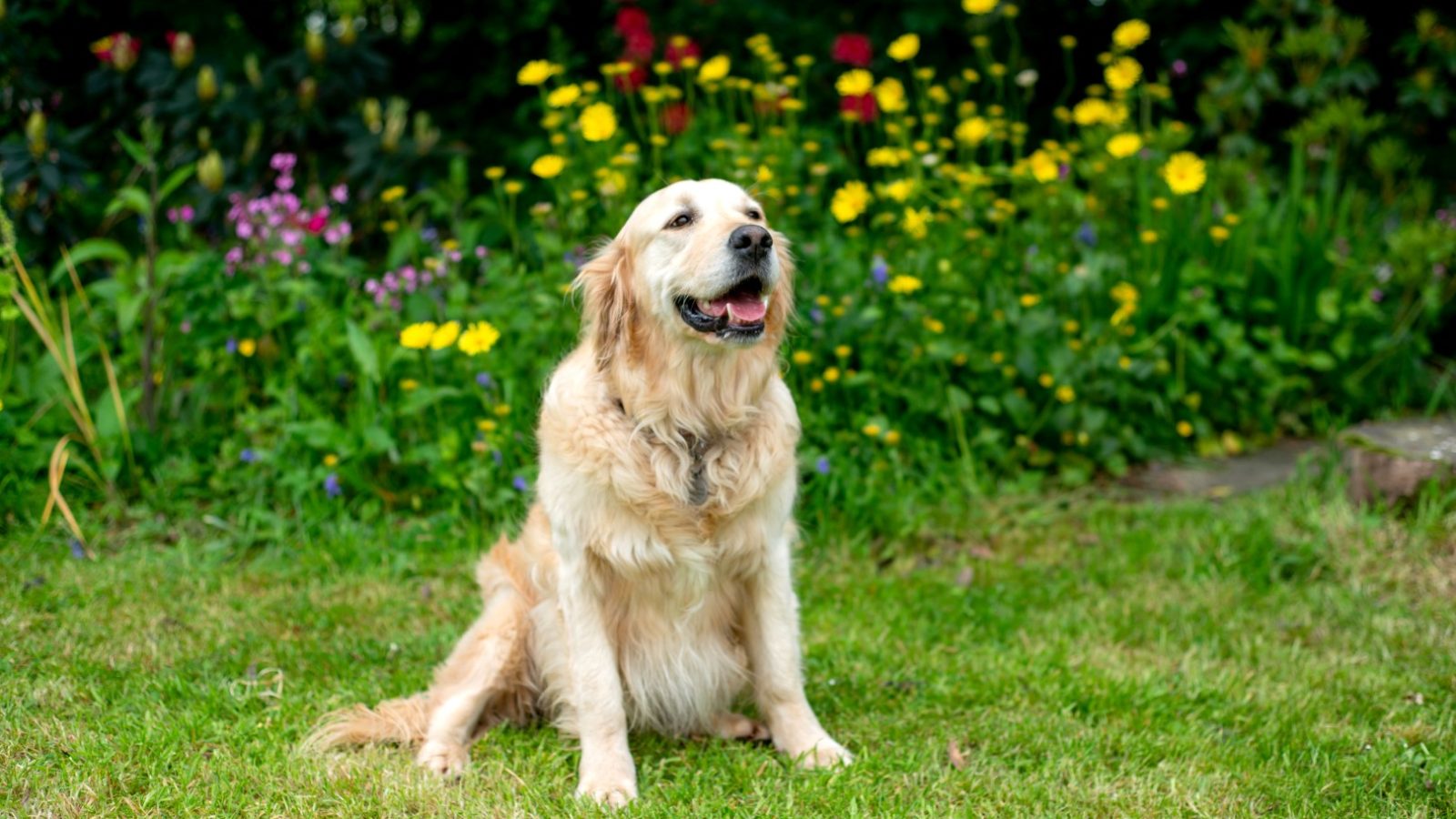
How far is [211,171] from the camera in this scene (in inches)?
199

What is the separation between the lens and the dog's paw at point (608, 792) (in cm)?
283

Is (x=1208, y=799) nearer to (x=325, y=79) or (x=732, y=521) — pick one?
(x=732, y=521)

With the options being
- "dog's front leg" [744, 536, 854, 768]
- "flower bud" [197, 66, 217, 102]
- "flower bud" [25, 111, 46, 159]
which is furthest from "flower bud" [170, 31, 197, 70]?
"dog's front leg" [744, 536, 854, 768]

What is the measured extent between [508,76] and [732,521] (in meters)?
4.61

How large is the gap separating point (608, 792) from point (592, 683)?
10.0 inches

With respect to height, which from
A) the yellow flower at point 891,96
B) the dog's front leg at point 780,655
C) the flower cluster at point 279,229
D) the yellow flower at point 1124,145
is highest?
the yellow flower at point 891,96

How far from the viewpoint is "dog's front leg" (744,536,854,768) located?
309cm

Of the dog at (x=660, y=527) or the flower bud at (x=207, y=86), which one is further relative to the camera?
the flower bud at (x=207, y=86)

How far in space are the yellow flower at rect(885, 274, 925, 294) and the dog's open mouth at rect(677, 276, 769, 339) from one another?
1623 mm

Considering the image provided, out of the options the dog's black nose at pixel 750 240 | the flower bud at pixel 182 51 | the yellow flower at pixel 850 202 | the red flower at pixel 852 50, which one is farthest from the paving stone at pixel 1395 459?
the flower bud at pixel 182 51

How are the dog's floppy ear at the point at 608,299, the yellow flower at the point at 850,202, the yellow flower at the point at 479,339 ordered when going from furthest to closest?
1. the yellow flower at the point at 850,202
2. the yellow flower at the point at 479,339
3. the dog's floppy ear at the point at 608,299

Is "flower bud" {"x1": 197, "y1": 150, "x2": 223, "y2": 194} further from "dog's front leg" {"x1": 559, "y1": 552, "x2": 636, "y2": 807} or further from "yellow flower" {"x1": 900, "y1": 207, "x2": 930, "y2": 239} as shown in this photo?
"dog's front leg" {"x1": 559, "y1": 552, "x2": 636, "y2": 807}

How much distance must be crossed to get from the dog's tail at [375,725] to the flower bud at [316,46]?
11.2ft

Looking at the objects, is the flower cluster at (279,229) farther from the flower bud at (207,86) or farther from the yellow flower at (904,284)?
the yellow flower at (904,284)
